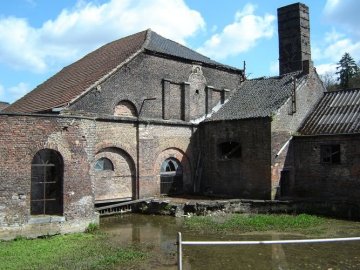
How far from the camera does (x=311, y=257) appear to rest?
1118cm

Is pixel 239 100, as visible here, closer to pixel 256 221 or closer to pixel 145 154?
pixel 145 154

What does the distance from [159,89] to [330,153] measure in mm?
9397

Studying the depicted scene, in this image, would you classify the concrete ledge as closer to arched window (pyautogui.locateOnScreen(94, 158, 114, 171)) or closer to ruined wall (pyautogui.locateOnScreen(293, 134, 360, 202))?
arched window (pyautogui.locateOnScreen(94, 158, 114, 171))

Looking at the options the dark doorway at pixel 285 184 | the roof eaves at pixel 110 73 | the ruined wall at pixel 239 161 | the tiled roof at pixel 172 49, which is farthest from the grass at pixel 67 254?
the tiled roof at pixel 172 49

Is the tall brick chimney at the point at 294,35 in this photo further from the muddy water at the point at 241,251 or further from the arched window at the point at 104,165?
the arched window at the point at 104,165

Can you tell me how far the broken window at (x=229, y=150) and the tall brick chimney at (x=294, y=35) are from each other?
781 cm

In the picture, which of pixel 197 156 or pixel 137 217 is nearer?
pixel 137 217

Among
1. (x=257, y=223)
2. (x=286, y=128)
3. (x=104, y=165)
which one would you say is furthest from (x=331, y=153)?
(x=104, y=165)

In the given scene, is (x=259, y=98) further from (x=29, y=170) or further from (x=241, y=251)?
(x=29, y=170)

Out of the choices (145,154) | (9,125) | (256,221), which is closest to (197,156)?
(145,154)

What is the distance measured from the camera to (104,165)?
19734 millimetres

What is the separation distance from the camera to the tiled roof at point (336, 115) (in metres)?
19.8

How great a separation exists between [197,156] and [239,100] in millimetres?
4277

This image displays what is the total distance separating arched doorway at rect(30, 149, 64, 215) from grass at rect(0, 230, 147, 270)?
1.63 m
